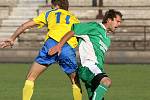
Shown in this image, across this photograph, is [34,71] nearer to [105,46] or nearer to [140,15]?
[105,46]

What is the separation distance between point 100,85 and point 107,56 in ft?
59.4

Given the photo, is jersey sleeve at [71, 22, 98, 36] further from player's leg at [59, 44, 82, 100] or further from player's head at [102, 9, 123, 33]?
player's leg at [59, 44, 82, 100]

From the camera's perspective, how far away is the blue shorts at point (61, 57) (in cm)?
1134

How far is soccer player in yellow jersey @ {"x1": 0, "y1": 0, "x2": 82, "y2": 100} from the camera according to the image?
11.3 m

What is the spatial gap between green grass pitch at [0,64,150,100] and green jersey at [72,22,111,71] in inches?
143

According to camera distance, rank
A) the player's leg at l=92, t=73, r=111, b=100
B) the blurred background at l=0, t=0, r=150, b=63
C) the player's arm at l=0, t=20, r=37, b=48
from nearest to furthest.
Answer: the player's leg at l=92, t=73, r=111, b=100
the player's arm at l=0, t=20, r=37, b=48
the blurred background at l=0, t=0, r=150, b=63

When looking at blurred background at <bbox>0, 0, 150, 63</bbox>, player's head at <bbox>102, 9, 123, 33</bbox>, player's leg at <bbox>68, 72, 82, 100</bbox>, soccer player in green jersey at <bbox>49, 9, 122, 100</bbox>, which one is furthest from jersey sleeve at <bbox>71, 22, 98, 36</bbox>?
blurred background at <bbox>0, 0, 150, 63</bbox>

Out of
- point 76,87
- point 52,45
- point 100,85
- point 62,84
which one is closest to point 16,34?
point 52,45

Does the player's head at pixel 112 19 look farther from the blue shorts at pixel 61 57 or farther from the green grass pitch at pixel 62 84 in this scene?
the green grass pitch at pixel 62 84

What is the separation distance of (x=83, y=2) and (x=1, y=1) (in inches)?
184

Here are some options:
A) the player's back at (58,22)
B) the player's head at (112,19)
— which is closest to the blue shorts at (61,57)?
the player's back at (58,22)

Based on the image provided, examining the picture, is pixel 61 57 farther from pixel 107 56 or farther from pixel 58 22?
pixel 107 56

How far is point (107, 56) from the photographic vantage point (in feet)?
90.9

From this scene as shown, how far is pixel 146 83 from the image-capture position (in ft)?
55.6
